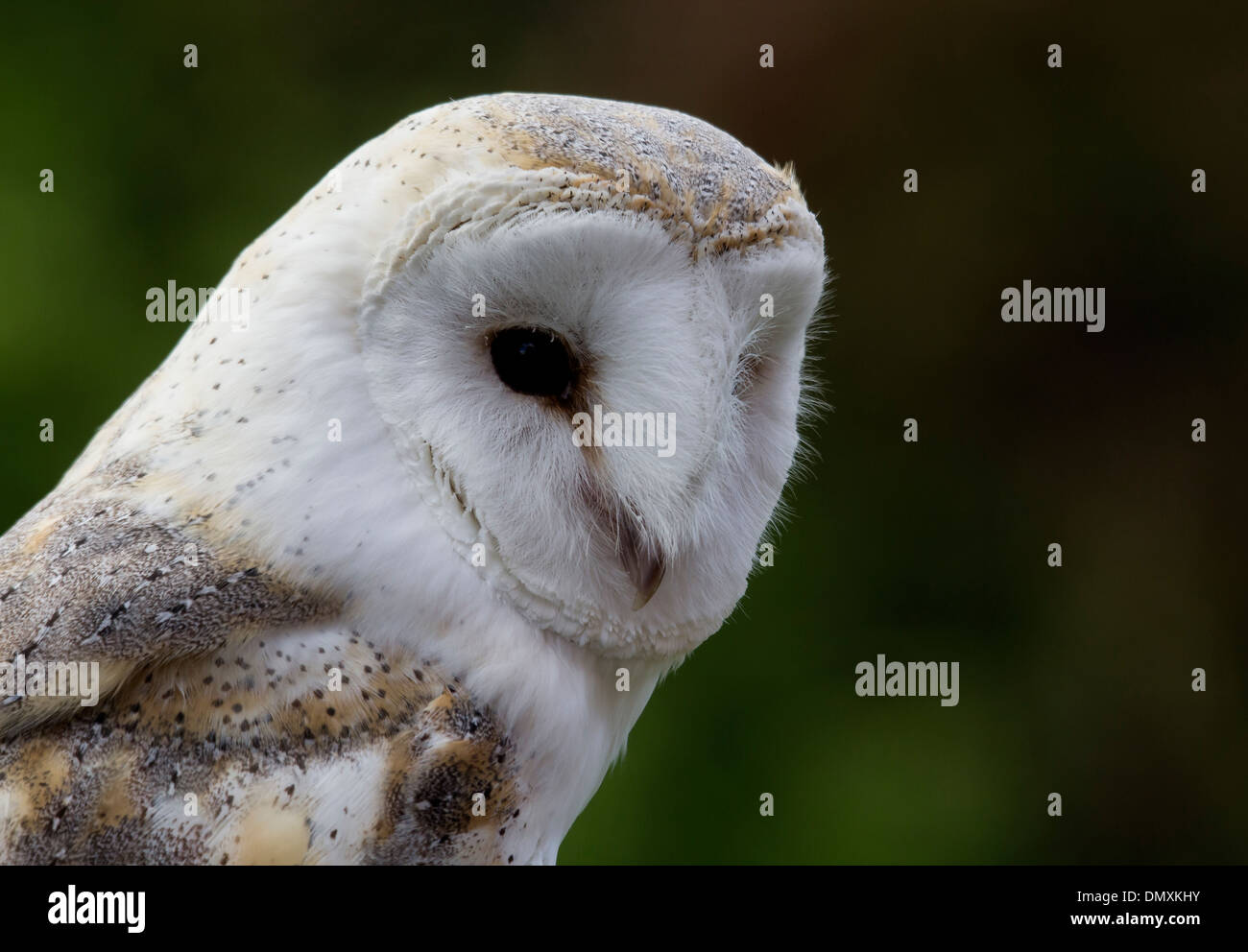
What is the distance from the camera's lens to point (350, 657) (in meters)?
1.26

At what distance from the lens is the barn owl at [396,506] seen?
1195mm

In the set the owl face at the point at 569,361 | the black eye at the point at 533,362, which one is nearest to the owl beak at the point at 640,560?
the owl face at the point at 569,361

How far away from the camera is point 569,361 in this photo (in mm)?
1305

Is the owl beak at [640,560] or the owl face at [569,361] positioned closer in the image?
the owl face at [569,361]

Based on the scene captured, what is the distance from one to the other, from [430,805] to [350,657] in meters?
0.17

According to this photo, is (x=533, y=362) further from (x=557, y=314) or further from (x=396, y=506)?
(x=396, y=506)

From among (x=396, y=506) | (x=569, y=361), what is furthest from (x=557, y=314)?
(x=396, y=506)

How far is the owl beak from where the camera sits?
136 centimetres

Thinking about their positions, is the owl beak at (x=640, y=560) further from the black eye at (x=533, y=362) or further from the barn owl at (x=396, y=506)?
the black eye at (x=533, y=362)

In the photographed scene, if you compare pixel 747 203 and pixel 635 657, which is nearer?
pixel 747 203

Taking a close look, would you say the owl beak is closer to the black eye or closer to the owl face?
the owl face

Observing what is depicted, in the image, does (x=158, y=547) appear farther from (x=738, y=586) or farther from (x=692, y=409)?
(x=738, y=586)

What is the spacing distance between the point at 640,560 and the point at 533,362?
0.25 m

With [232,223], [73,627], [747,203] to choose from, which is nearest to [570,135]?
[747,203]
